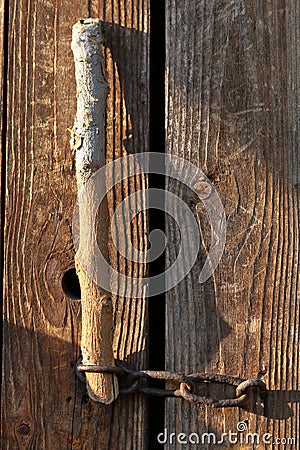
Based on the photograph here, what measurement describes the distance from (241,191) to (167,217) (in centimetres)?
16

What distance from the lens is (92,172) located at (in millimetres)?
1974

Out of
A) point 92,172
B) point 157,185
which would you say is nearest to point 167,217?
point 157,185

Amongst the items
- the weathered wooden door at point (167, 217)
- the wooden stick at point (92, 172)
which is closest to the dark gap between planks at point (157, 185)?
the weathered wooden door at point (167, 217)

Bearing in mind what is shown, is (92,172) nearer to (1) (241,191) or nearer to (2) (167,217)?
(2) (167,217)

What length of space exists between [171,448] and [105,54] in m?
0.83

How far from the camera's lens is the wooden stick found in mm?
1945

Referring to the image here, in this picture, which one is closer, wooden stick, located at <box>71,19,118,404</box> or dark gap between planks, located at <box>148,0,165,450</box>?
wooden stick, located at <box>71,19,118,404</box>

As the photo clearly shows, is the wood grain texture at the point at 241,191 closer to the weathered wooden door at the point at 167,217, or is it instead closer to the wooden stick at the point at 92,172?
the weathered wooden door at the point at 167,217

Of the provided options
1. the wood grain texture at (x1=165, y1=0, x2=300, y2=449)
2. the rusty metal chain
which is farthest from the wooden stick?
the wood grain texture at (x1=165, y1=0, x2=300, y2=449)

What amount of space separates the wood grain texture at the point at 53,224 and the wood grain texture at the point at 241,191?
0.08 m

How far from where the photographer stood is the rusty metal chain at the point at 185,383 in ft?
6.51

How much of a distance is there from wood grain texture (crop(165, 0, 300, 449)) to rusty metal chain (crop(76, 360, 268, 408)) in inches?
1.0

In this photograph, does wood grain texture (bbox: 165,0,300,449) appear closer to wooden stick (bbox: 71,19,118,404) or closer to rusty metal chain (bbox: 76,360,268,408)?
rusty metal chain (bbox: 76,360,268,408)

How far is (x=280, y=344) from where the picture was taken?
2.03 m
